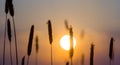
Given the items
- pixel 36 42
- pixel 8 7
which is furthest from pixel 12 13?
pixel 36 42

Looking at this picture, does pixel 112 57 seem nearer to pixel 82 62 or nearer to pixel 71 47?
pixel 71 47

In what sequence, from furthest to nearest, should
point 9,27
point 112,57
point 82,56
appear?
point 82,56
point 112,57
point 9,27

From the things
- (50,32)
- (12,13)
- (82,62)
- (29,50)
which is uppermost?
(12,13)

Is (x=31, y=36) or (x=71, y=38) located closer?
(x=31, y=36)

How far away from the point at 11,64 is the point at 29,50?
1268 millimetres

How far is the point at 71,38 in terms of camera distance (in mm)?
6578

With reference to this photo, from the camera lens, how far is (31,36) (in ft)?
19.3

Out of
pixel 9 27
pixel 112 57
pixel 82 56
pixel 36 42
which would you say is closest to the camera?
pixel 9 27

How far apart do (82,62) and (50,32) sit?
2514 millimetres

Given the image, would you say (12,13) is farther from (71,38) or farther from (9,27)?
(71,38)

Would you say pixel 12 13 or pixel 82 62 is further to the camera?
pixel 82 62

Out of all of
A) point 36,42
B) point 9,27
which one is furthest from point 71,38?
point 36,42

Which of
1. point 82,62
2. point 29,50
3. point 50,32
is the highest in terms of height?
point 50,32

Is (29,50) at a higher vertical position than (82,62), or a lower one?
higher
